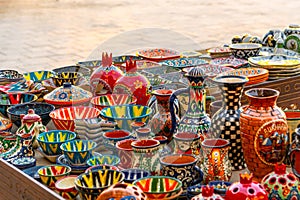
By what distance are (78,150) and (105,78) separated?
0.74 m

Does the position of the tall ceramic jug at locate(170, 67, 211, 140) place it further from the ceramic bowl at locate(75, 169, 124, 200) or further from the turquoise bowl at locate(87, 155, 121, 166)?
the ceramic bowl at locate(75, 169, 124, 200)

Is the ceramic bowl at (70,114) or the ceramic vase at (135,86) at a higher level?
the ceramic vase at (135,86)

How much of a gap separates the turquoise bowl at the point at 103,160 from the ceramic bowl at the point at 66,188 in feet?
0.39

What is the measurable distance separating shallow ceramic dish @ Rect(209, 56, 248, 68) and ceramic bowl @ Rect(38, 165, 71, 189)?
128 cm

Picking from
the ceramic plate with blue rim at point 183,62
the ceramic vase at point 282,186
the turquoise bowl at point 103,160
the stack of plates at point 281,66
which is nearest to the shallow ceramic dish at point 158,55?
the ceramic plate with blue rim at point 183,62

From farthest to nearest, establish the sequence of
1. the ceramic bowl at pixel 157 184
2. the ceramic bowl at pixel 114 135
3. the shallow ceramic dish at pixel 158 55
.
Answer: the shallow ceramic dish at pixel 158 55
the ceramic bowl at pixel 114 135
the ceramic bowl at pixel 157 184

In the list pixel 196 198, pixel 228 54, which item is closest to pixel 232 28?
pixel 228 54

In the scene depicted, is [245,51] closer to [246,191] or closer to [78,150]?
[78,150]

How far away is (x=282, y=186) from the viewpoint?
1.73 m

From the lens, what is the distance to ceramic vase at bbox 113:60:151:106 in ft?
8.91

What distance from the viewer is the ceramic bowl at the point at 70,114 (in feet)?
8.23

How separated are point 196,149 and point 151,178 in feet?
1.03

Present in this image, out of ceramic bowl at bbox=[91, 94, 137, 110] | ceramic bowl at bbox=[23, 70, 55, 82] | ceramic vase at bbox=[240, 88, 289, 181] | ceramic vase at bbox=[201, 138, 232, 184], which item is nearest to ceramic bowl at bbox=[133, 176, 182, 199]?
ceramic vase at bbox=[201, 138, 232, 184]

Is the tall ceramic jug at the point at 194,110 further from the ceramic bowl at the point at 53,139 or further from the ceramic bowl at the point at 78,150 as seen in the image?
the ceramic bowl at the point at 53,139
